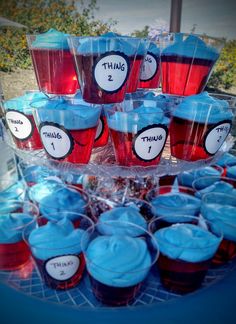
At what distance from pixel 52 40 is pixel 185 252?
0.63 meters

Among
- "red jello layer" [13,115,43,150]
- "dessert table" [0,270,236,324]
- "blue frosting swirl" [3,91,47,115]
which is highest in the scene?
"blue frosting swirl" [3,91,47,115]

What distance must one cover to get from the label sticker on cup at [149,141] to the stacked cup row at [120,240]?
17cm

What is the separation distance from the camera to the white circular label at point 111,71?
72 cm

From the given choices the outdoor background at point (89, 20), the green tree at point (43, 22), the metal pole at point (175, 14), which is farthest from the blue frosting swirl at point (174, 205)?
the green tree at point (43, 22)

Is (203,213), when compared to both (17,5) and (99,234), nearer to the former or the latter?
(99,234)

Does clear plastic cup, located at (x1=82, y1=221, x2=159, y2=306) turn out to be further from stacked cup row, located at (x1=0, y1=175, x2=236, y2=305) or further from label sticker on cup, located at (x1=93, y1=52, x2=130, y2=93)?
label sticker on cup, located at (x1=93, y1=52, x2=130, y2=93)

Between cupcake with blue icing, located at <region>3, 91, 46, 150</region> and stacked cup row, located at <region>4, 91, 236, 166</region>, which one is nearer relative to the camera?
stacked cup row, located at <region>4, 91, 236, 166</region>

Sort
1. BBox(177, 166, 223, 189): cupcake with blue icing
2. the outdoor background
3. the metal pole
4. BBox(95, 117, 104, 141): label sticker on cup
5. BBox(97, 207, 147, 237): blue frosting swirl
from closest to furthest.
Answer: BBox(97, 207, 147, 237): blue frosting swirl < BBox(95, 117, 104, 141): label sticker on cup < BBox(177, 166, 223, 189): cupcake with blue icing < the metal pole < the outdoor background

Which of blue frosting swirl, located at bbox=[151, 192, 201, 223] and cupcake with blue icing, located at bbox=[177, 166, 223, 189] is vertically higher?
blue frosting swirl, located at bbox=[151, 192, 201, 223]

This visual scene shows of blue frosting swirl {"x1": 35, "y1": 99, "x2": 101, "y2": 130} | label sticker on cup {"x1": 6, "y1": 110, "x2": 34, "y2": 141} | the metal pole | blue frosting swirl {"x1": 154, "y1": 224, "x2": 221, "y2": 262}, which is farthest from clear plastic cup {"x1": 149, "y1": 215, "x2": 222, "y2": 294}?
the metal pole

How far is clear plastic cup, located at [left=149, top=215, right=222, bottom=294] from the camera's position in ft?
2.28

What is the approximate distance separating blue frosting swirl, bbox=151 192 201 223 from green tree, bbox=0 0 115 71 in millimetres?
1697

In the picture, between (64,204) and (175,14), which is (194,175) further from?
(175,14)

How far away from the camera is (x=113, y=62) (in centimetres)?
72
